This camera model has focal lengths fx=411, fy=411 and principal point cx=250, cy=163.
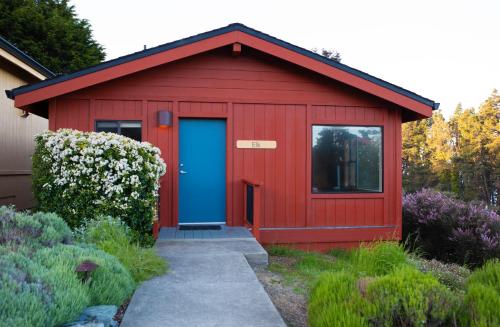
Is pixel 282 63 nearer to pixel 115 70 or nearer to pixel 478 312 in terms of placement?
pixel 115 70

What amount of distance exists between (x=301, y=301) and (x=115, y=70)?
461 cm

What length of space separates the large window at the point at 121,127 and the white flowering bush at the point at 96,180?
113 cm

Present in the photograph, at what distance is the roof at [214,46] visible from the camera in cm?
636

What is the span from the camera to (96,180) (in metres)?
5.51

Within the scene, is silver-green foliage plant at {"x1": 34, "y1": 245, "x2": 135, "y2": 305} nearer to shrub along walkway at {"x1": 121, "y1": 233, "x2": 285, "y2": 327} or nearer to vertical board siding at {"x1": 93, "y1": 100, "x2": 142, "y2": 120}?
shrub along walkway at {"x1": 121, "y1": 233, "x2": 285, "y2": 327}

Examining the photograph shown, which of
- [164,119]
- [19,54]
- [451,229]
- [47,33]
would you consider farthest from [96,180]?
[47,33]

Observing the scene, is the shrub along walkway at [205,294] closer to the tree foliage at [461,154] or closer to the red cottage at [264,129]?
the red cottage at [264,129]

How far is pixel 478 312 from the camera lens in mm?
2412

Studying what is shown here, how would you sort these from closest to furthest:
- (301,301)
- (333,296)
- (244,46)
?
(333,296), (301,301), (244,46)

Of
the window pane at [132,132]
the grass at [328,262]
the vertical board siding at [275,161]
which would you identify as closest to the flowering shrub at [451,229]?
the grass at [328,262]

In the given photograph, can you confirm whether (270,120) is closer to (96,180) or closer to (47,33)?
(96,180)

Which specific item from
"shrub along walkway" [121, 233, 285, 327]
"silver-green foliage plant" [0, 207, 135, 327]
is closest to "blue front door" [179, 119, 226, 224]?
"shrub along walkway" [121, 233, 285, 327]

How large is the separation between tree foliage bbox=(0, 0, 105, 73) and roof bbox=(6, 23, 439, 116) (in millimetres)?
12405

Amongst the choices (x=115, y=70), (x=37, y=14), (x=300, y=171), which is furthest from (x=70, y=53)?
(x=300, y=171)
